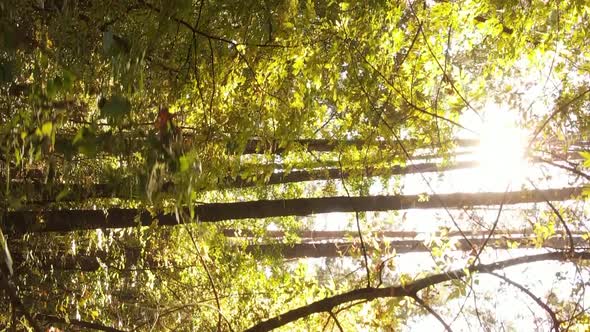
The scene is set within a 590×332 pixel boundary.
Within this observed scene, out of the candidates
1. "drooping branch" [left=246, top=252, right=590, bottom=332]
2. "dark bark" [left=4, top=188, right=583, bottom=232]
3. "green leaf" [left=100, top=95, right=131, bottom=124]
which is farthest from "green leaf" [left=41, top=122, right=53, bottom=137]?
"dark bark" [left=4, top=188, right=583, bottom=232]

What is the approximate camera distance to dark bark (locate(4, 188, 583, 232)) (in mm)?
3531

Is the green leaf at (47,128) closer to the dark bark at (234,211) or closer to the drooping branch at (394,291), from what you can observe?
the drooping branch at (394,291)

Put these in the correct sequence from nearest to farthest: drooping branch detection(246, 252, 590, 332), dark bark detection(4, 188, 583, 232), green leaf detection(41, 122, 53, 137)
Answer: green leaf detection(41, 122, 53, 137), drooping branch detection(246, 252, 590, 332), dark bark detection(4, 188, 583, 232)

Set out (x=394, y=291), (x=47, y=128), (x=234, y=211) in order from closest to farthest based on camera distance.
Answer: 1. (x=47, y=128)
2. (x=394, y=291)
3. (x=234, y=211)

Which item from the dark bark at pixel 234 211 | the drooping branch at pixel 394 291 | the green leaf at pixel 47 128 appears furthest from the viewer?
the dark bark at pixel 234 211

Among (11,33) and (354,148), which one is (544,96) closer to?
(354,148)

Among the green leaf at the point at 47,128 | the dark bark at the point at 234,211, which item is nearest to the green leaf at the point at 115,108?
the green leaf at the point at 47,128

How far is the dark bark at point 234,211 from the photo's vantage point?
139 inches

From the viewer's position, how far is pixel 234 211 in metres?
3.58

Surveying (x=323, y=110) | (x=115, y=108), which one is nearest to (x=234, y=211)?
(x=323, y=110)

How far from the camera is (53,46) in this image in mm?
2967

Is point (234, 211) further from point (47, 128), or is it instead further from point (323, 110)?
point (47, 128)

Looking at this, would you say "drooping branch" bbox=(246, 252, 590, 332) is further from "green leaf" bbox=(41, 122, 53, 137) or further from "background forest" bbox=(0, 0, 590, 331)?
"green leaf" bbox=(41, 122, 53, 137)

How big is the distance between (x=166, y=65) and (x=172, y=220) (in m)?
1.21
